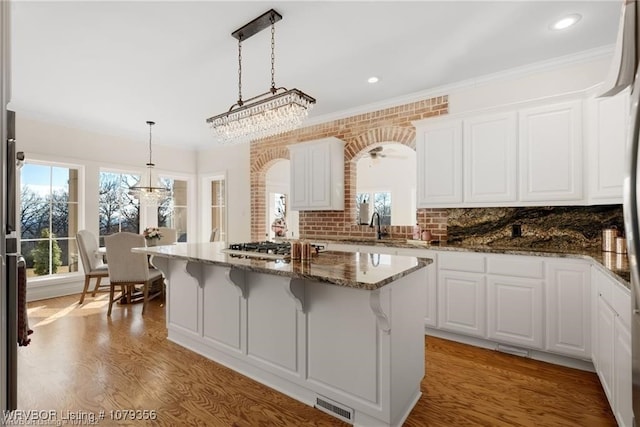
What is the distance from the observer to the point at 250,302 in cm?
235

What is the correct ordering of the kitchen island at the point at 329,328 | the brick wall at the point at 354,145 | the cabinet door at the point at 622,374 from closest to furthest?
the cabinet door at the point at 622,374, the kitchen island at the point at 329,328, the brick wall at the point at 354,145

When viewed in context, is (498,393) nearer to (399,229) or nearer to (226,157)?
(399,229)

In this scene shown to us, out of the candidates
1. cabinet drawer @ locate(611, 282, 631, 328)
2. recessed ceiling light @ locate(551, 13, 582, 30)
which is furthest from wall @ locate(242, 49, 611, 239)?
cabinet drawer @ locate(611, 282, 631, 328)

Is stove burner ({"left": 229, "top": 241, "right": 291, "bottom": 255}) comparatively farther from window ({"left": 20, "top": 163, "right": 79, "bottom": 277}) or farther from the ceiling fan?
window ({"left": 20, "top": 163, "right": 79, "bottom": 277})

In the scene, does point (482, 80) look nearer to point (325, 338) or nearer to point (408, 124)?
point (408, 124)

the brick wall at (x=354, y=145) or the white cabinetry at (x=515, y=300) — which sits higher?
the brick wall at (x=354, y=145)

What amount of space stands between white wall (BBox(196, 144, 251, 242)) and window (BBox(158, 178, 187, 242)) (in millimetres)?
652

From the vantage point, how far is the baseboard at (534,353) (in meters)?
2.45

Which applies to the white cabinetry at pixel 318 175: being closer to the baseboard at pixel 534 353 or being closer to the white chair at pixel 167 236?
the baseboard at pixel 534 353

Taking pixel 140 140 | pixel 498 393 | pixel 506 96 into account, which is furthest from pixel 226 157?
pixel 498 393

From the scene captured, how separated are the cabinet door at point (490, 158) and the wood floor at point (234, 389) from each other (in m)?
1.46

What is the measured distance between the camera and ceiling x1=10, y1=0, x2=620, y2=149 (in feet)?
7.07

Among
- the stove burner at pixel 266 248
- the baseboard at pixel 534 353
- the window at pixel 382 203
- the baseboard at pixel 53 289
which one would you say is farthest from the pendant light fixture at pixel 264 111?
the window at pixel 382 203

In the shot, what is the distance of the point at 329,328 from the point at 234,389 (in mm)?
885
